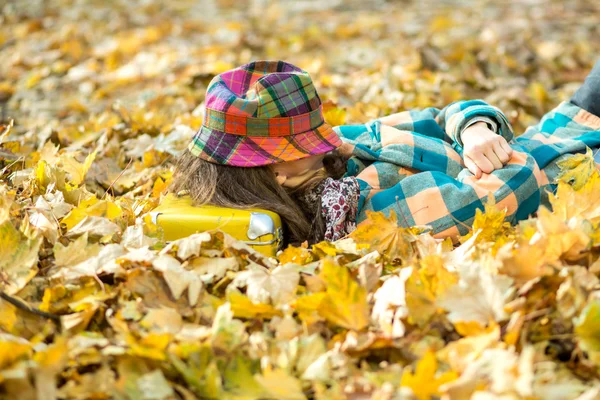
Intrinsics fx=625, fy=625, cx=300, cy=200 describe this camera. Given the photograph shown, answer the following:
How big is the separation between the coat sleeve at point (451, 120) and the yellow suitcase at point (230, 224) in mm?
778

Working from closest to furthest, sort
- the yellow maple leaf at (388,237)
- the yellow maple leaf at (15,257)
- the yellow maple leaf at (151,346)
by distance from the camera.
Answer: the yellow maple leaf at (151,346)
the yellow maple leaf at (15,257)
the yellow maple leaf at (388,237)

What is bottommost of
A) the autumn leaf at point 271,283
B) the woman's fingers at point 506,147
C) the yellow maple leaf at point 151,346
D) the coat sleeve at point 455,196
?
the coat sleeve at point 455,196

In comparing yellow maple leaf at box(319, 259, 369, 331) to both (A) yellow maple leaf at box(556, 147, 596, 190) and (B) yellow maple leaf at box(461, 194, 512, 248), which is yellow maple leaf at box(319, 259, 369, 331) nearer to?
(B) yellow maple leaf at box(461, 194, 512, 248)

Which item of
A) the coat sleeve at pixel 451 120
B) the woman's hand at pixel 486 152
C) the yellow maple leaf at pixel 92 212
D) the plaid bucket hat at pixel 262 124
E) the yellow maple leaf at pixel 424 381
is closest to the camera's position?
the yellow maple leaf at pixel 424 381

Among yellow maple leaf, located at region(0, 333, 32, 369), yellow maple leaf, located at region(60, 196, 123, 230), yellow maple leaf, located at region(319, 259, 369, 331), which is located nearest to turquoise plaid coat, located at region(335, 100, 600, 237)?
yellow maple leaf, located at region(319, 259, 369, 331)

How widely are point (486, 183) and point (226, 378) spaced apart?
1.11 metres

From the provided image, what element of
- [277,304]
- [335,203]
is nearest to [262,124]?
[335,203]

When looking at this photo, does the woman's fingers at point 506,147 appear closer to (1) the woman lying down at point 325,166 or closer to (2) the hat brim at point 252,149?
(1) the woman lying down at point 325,166

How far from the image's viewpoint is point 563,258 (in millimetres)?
1333

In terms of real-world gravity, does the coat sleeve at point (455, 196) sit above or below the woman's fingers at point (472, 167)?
below

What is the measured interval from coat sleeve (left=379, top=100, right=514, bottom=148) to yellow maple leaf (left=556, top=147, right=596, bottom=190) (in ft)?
0.71

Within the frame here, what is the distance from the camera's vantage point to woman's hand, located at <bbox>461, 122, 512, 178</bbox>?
1.98 meters

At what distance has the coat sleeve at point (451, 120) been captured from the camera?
7.05 feet

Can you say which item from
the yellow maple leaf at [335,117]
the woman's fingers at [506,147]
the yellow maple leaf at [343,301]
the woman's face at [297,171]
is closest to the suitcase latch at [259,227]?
the woman's face at [297,171]
